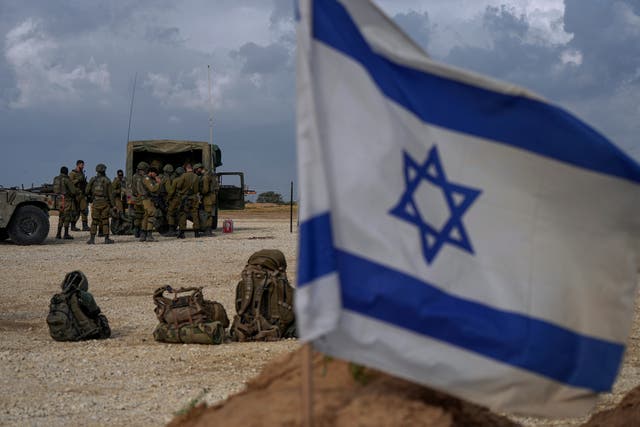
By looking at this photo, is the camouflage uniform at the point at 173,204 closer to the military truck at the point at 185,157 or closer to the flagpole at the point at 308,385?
the military truck at the point at 185,157

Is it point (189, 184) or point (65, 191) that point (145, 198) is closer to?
point (189, 184)

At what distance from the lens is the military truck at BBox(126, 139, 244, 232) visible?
22.5 metres

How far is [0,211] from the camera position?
18.8 metres

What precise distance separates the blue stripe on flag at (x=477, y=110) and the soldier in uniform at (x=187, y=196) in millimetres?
17440

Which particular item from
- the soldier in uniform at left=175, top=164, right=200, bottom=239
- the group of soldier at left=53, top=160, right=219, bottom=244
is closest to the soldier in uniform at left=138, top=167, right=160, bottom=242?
the group of soldier at left=53, top=160, right=219, bottom=244

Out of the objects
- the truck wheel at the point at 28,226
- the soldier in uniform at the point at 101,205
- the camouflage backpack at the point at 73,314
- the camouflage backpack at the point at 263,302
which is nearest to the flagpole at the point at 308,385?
the camouflage backpack at the point at 263,302

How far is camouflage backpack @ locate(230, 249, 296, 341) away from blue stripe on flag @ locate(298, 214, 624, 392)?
4.79 m

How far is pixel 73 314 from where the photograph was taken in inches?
317

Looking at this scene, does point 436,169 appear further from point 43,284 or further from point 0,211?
point 0,211

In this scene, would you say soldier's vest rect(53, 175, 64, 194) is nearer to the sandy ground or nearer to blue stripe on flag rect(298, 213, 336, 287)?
the sandy ground

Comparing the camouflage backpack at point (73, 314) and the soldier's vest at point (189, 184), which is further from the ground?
the soldier's vest at point (189, 184)

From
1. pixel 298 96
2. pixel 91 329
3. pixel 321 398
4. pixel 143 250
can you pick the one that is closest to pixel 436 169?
pixel 298 96

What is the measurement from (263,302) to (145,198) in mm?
12533

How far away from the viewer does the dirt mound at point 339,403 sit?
3066 mm
